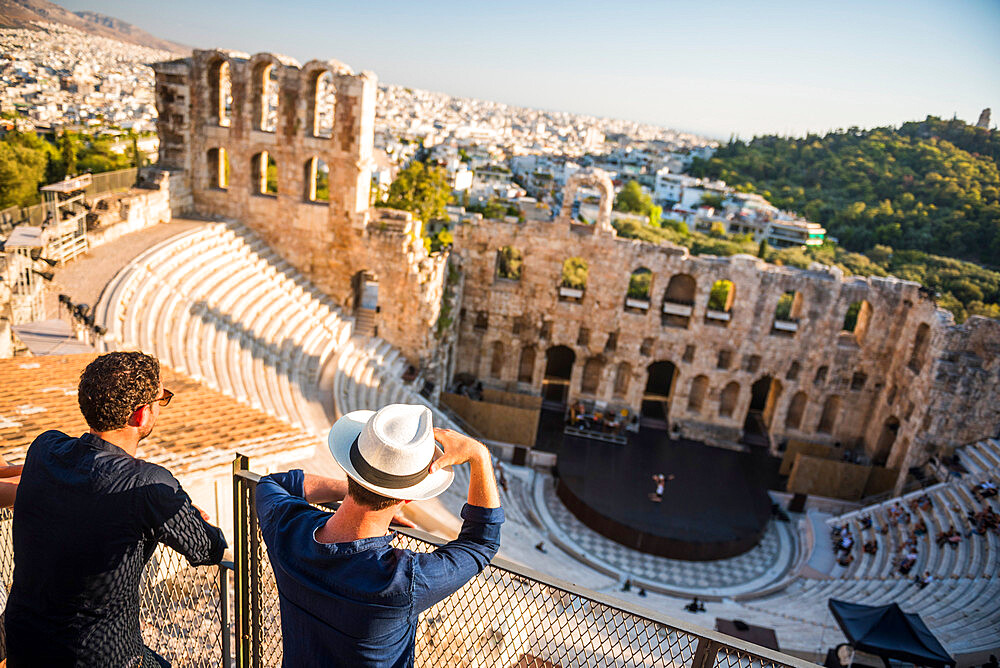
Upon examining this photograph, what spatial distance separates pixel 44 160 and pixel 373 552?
33563mm

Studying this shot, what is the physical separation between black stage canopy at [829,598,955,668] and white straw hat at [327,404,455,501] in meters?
11.6

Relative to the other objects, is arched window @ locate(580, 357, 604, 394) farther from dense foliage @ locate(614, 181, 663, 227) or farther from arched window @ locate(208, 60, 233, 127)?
dense foliage @ locate(614, 181, 663, 227)

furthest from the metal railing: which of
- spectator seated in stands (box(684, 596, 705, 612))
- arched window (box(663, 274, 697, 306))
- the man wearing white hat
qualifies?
arched window (box(663, 274, 697, 306))

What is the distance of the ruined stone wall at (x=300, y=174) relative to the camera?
1955 cm

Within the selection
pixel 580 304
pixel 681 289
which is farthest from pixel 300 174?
pixel 681 289

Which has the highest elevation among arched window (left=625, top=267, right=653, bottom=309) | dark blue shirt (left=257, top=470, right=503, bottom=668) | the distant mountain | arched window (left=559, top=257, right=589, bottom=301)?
the distant mountain

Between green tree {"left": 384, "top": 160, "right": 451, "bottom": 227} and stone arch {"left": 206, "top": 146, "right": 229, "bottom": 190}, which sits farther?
green tree {"left": 384, "top": 160, "right": 451, "bottom": 227}

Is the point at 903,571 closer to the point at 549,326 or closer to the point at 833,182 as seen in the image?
the point at 549,326

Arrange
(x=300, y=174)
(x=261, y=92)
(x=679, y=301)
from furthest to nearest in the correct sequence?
(x=679, y=301) < (x=261, y=92) < (x=300, y=174)

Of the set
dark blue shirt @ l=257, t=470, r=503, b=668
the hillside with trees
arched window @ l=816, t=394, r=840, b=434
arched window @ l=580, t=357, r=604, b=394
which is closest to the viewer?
dark blue shirt @ l=257, t=470, r=503, b=668

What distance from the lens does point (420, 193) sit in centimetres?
3347

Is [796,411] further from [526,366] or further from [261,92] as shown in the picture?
[261,92]

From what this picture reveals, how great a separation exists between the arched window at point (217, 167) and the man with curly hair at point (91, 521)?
19.5m

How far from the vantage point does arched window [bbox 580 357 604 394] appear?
23.6 metres
